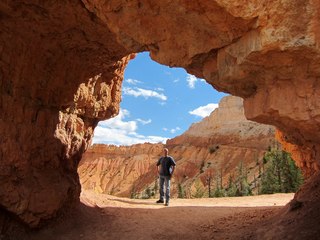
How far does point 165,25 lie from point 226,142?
4454 centimetres

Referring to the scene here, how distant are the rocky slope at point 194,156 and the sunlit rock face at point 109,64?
32.6 m

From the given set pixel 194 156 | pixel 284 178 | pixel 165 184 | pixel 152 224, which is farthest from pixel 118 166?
pixel 152 224

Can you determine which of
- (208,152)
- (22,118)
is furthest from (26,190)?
(208,152)

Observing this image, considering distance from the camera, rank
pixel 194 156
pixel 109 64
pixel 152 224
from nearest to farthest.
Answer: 1. pixel 152 224
2. pixel 109 64
3. pixel 194 156

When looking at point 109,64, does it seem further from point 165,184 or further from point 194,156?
point 194,156

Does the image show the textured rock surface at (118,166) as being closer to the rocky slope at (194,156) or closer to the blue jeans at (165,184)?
the rocky slope at (194,156)

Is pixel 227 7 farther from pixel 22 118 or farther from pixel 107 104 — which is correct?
pixel 107 104

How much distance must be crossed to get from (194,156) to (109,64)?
41.5m

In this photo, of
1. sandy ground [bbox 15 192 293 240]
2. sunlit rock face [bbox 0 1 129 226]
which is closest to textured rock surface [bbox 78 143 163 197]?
sandy ground [bbox 15 192 293 240]

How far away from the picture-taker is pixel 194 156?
49.3 metres

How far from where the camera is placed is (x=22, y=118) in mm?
7203

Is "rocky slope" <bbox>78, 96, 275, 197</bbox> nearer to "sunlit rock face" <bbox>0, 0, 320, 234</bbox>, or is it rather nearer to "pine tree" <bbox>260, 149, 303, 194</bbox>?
"pine tree" <bbox>260, 149, 303, 194</bbox>

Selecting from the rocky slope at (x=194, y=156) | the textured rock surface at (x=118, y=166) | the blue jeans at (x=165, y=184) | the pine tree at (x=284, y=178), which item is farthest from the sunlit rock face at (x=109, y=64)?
the textured rock surface at (x=118, y=166)

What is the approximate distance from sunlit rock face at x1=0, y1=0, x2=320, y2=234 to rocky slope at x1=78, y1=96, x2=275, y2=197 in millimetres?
32611
